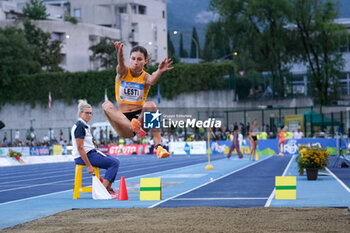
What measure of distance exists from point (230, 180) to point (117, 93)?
12697 mm

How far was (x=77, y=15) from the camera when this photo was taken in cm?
8056

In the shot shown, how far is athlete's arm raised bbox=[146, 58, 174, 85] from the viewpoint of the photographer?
5512mm

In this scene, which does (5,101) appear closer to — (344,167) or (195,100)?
(195,100)

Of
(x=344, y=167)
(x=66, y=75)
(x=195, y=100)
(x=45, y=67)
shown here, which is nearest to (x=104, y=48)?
(x=45, y=67)

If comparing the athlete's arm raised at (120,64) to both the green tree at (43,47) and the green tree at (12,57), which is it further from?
the green tree at (43,47)

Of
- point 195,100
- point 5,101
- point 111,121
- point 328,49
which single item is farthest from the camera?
point 5,101

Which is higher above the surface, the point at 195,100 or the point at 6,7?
the point at 6,7

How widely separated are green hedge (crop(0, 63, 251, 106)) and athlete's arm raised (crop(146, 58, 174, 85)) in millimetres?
35644

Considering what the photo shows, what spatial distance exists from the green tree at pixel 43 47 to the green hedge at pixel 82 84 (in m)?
7.83

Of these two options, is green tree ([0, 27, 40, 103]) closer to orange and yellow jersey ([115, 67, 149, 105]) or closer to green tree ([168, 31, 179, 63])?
green tree ([168, 31, 179, 63])

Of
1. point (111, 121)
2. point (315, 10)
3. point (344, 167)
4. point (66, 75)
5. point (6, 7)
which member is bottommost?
point (344, 167)

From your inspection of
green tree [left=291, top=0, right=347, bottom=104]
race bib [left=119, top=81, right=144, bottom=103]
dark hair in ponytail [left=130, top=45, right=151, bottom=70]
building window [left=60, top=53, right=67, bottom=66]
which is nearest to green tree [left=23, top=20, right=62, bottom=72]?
building window [left=60, top=53, right=67, bottom=66]

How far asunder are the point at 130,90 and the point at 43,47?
62969 millimetres

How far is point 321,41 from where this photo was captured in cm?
5422
